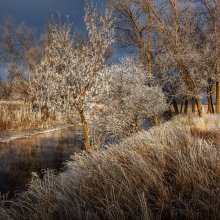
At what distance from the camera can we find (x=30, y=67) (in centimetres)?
2956

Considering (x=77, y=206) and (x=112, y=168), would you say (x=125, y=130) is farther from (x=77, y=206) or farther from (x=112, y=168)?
(x=77, y=206)

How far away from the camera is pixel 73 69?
7793mm

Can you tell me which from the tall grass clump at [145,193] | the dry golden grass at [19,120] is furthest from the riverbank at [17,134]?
the tall grass clump at [145,193]

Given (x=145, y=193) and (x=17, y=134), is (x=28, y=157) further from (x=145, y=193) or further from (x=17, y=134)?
(x=145, y=193)

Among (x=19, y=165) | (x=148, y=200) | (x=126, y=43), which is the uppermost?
(x=126, y=43)

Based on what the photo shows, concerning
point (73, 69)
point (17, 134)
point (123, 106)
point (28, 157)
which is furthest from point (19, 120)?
point (73, 69)

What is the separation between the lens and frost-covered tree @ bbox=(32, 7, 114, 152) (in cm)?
772

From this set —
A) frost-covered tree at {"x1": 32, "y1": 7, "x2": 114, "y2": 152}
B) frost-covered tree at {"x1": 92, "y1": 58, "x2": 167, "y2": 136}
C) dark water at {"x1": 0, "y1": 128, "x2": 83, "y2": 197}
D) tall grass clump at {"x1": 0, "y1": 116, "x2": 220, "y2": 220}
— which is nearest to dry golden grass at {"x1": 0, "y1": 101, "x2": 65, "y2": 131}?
dark water at {"x1": 0, "y1": 128, "x2": 83, "y2": 197}

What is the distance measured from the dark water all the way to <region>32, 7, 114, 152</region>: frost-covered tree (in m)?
1.82

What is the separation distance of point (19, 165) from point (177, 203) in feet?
28.5

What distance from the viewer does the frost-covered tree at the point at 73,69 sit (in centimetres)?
772

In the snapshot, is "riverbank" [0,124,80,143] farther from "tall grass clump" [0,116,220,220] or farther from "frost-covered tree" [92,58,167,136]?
"tall grass clump" [0,116,220,220]

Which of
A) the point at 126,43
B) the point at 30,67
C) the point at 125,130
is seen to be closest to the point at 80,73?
the point at 125,130

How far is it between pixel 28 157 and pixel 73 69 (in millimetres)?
5640
